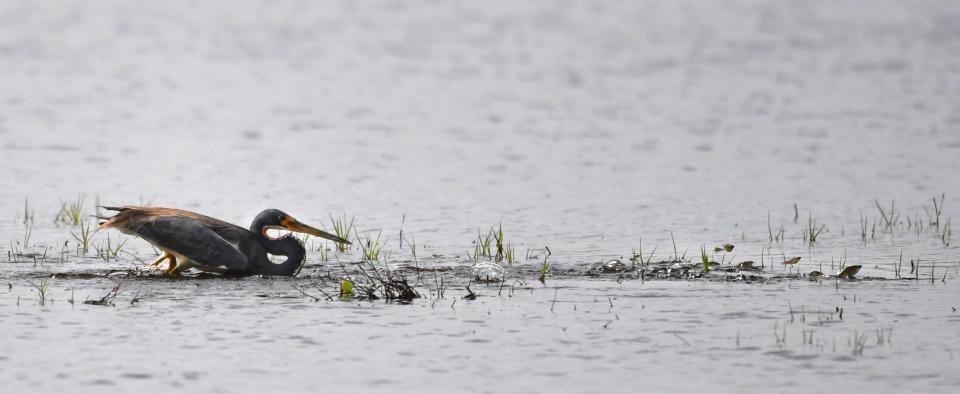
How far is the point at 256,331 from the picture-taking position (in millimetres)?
10031

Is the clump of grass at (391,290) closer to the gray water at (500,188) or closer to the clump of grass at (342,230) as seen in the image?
the gray water at (500,188)

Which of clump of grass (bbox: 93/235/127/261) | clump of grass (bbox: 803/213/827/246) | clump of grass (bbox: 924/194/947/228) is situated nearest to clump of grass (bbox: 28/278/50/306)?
clump of grass (bbox: 93/235/127/261)

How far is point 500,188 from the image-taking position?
60.8ft

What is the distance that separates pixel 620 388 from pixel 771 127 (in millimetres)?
15806

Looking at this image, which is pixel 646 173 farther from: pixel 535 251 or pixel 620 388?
pixel 620 388

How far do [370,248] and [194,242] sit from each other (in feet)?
7.74

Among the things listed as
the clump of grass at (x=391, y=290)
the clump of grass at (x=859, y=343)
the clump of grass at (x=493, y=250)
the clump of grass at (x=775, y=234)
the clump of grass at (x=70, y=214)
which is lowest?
the clump of grass at (x=859, y=343)

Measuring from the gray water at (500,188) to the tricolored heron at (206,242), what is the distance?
0.20m

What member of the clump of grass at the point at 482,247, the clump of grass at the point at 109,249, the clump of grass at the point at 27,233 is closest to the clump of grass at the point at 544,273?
the clump of grass at the point at 482,247

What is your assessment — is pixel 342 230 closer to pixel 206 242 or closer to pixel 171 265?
pixel 171 265

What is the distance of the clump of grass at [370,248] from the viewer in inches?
523

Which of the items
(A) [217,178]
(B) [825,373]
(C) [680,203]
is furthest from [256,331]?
(A) [217,178]

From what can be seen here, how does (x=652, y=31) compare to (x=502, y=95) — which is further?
(x=652, y=31)

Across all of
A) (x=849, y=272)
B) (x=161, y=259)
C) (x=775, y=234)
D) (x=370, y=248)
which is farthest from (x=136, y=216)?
(x=775, y=234)
